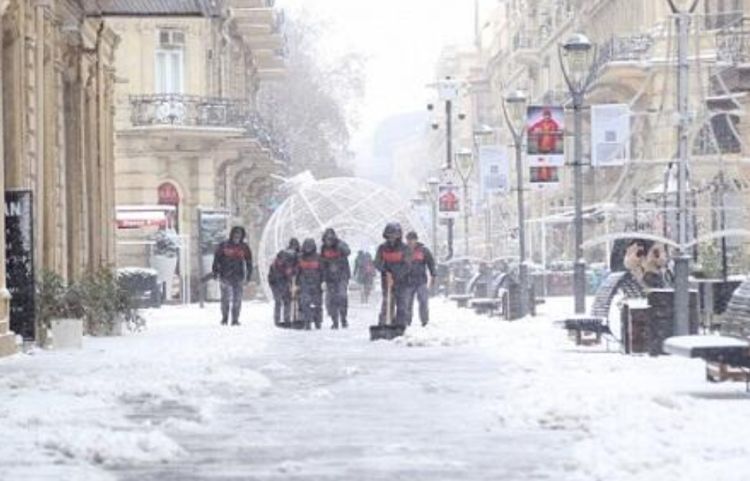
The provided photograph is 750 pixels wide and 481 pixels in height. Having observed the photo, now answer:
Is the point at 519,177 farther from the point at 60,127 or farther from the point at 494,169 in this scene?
the point at 60,127

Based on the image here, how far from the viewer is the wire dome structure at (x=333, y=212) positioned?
46.6 m

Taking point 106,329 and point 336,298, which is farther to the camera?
point 336,298

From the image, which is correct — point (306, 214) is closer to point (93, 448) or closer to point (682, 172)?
point (682, 172)

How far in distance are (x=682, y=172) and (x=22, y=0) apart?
9.31m

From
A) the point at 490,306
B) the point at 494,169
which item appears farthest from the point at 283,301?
the point at 494,169

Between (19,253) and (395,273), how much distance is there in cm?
741

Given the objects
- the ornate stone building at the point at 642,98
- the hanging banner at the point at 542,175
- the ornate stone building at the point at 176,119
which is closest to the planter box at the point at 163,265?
the ornate stone building at the point at 176,119

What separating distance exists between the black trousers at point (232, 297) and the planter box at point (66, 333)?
717cm

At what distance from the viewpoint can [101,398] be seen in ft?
48.1

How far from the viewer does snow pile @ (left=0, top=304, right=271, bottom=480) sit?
1057 cm

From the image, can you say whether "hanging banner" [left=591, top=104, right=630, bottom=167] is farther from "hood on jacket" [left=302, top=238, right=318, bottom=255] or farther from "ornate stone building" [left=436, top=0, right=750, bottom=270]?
"hood on jacket" [left=302, top=238, right=318, bottom=255]

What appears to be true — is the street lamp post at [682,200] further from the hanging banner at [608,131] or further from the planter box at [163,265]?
the planter box at [163,265]

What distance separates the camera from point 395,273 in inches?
1102

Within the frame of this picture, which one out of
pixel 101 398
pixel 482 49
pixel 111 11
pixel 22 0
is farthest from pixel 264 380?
pixel 482 49
